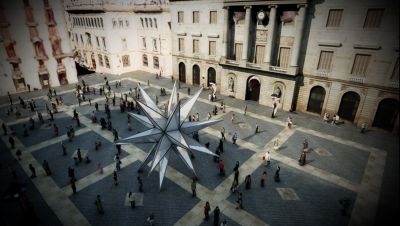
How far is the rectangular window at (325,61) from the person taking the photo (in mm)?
30422

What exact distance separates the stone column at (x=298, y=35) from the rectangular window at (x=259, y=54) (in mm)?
4827

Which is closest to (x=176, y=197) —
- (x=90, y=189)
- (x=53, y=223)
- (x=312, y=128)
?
(x=90, y=189)

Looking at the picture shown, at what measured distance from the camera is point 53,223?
17.2 m

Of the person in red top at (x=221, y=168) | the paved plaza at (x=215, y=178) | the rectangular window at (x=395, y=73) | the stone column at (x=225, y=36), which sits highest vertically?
the stone column at (x=225, y=36)

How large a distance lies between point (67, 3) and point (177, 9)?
147 ft

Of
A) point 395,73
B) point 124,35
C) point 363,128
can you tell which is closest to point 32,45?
point 124,35

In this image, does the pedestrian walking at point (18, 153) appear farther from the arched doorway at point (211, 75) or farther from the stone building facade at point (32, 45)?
the arched doorway at point (211, 75)

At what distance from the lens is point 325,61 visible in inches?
1215

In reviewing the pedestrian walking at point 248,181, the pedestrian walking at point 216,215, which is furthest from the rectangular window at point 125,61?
the pedestrian walking at point 216,215

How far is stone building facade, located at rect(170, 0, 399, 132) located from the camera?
2681 cm

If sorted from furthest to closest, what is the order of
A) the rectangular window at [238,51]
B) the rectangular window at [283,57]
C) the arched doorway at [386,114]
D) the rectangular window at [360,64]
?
the rectangular window at [238,51] → the rectangular window at [283,57] → the rectangular window at [360,64] → the arched doorway at [386,114]

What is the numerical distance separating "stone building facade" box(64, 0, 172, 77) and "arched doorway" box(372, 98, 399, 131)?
36.5 m

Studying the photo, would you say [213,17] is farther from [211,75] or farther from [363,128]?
[363,128]

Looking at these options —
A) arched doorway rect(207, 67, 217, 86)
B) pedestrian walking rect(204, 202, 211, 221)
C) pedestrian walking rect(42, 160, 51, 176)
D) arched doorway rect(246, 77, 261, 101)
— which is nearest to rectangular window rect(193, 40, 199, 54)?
arched doorway rect(207, 67, 217, 86)
